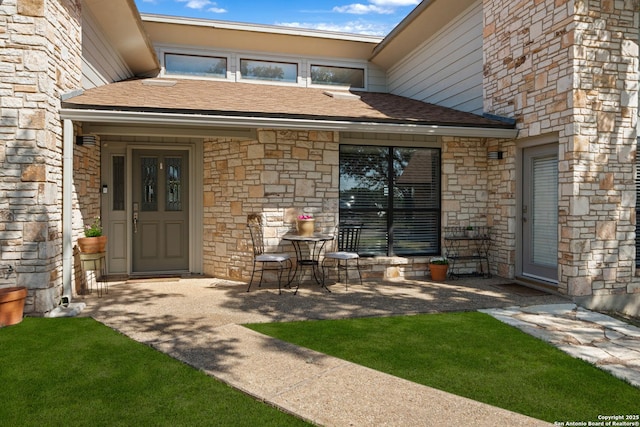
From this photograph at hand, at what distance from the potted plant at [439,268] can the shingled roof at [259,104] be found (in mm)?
2280

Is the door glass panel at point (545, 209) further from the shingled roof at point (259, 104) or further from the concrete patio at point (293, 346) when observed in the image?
the shingled roof at point (259, 104)

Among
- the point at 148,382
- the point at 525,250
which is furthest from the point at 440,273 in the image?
the point at 148,382

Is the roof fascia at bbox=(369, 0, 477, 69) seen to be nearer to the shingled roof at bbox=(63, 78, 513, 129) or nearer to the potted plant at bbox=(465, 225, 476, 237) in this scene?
the shingled roof at bbox=(63, 78, 513, 129)

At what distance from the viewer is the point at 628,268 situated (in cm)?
611

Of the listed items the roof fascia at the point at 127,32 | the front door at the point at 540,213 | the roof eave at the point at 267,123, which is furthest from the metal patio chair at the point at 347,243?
the roof fascia at the point at 127,32

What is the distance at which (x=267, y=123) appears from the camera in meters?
6.24

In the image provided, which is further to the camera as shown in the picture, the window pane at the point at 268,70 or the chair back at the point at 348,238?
the window pane at the point at 268,70

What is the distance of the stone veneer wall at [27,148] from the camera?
4.97m

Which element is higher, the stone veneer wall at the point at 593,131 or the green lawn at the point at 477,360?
the stone veneer wall at the point at 593,131

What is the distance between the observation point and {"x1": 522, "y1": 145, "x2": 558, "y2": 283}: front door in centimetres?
633

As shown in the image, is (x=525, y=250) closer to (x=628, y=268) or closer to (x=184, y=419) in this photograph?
(x=628, y=268)

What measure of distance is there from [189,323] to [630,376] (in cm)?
415

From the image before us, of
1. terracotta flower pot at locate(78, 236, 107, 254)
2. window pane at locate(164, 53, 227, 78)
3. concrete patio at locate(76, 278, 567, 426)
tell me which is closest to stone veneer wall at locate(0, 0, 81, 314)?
terracotta flower pot at locate(78, 236, 107, 254)

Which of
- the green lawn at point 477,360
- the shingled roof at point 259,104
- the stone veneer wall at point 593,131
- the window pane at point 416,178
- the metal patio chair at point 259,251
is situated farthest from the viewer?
the window pane at point 416,178
